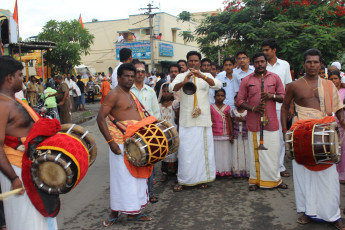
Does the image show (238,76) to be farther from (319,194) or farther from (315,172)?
(319,194)

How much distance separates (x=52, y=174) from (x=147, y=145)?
1.30 metres

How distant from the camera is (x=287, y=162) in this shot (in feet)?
24.1

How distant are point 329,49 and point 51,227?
948 cm

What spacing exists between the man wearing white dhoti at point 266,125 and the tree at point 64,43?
2172 cm

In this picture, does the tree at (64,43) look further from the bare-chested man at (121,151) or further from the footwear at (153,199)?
the bare-chested man at (121,151)

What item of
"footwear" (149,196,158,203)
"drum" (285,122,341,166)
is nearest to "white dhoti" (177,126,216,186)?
"footwear" (149,196,158,203)

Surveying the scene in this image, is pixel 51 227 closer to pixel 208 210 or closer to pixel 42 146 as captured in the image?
pixel 42 146

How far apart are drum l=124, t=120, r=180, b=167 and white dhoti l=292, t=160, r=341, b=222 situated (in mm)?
1739

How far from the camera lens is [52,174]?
9.67 ft

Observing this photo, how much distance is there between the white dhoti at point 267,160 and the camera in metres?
5.52

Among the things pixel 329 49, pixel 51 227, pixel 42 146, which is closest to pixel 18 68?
pixel 42 146

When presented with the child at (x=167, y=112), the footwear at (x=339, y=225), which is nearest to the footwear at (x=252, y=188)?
the child at (x=167, y=112)

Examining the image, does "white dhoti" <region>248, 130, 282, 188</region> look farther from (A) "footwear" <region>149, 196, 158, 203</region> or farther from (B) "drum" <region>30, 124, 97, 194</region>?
(B) "drum" <region>30, 124, 97, 194</region>

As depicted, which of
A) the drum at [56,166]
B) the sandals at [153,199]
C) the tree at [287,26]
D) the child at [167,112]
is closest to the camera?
the drum at [56,166]
